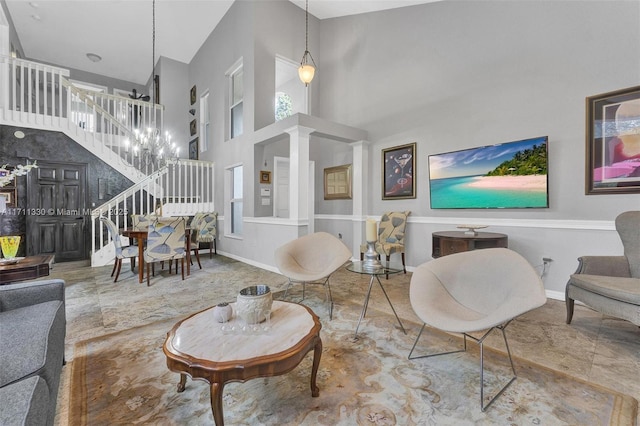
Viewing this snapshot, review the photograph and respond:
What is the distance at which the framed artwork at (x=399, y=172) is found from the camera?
4387 millimetres

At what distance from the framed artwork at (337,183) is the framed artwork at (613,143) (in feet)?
11.0

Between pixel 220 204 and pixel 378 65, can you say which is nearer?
pixel 378 65

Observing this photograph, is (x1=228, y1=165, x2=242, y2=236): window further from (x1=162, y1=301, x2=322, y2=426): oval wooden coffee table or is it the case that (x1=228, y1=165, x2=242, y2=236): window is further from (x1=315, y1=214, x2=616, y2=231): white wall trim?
(x1=162, y1=301, x2=322, y2=426): oval wooden coffee table

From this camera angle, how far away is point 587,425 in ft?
4.38

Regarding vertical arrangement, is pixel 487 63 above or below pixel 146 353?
above

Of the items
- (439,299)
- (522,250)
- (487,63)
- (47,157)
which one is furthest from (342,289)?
(47,157)

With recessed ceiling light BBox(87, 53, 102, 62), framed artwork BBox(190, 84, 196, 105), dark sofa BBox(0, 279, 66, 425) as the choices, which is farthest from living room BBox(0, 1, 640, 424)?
recessed ceiling light BBox(87, 53, 102, 62)

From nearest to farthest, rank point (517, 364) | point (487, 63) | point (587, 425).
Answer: point (587, 425), point (517, 364), point (487, 63)

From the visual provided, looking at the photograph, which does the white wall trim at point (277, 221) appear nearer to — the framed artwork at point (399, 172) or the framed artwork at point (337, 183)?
the framed artwork at point (337, 183)

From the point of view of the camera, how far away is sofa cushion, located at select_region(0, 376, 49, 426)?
2.50 ft

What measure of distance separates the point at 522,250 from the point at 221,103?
6222 millimetres

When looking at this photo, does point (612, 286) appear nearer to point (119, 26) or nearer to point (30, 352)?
point (30, 352)

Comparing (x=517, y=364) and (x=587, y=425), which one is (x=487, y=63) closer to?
(x=517, y=364)

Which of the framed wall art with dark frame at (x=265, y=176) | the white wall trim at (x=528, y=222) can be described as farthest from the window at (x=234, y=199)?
the white wall trim at (x=528, y=222)
